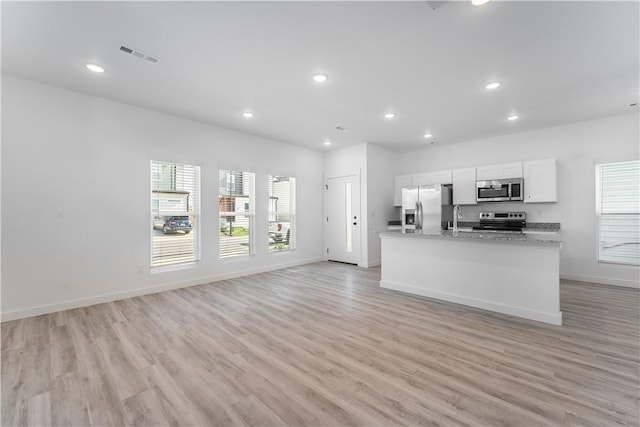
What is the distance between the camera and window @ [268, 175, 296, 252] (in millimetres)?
6027

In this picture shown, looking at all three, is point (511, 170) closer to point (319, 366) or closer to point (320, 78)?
point (320, 78)

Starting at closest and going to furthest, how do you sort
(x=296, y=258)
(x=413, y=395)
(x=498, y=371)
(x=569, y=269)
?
(x=413, y=395) → (x=498, y=371) → (x=569, y=269) → (x=296, y=258)

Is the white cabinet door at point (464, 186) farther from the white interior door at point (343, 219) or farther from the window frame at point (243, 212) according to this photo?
the window frame at point (243, 212)

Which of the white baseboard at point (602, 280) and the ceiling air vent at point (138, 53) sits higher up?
the ceiling air vent at point (138, 53)

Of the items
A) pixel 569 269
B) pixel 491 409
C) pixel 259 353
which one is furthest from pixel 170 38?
pixel 569 269

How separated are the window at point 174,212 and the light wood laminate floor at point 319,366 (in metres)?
Answer: 1.15

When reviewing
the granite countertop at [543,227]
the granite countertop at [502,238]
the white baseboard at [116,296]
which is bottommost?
the white baseboard at [116,296]

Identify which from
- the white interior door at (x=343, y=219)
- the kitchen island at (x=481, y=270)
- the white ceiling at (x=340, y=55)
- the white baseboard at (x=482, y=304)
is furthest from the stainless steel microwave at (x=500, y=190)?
the white baseboard at (x=482, y=304)

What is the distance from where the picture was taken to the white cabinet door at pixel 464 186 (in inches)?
229

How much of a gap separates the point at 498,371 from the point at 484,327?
2.99 ft

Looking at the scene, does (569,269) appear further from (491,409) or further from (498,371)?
(491,409)

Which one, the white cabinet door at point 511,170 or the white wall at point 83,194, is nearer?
the white wall at point 83,194

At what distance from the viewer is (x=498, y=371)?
2068 mm

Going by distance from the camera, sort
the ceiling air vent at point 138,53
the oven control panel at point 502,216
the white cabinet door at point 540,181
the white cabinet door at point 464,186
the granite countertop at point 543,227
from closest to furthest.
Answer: the ceiling air vent at point 138,53 < the white cabinet door at point 540,181 < the granite countertop at point 543,227 < the oven control panel at point 502,216 < the white cabinet door at point 464,186
